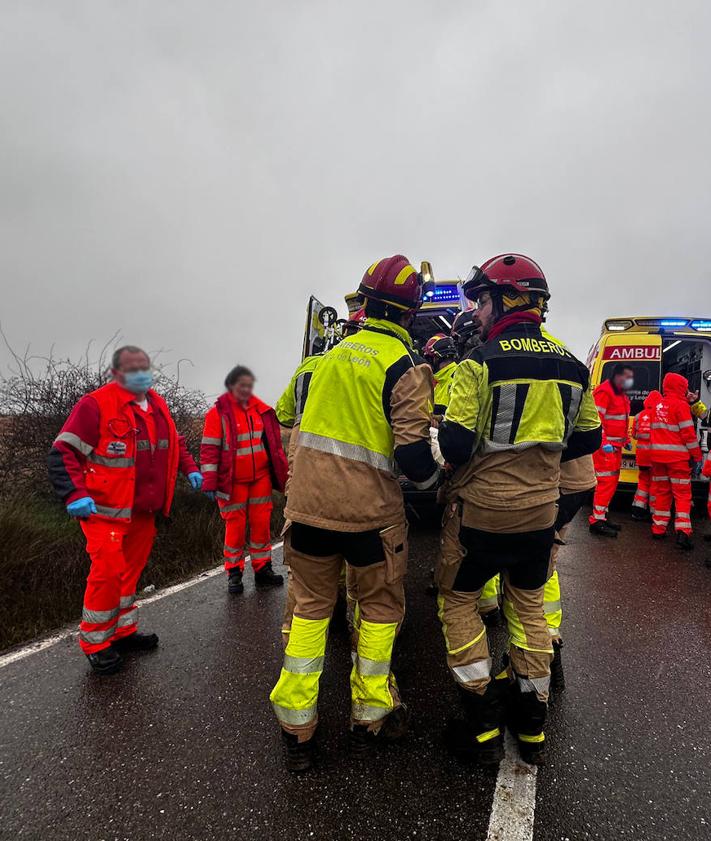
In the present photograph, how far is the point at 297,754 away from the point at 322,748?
18 cm

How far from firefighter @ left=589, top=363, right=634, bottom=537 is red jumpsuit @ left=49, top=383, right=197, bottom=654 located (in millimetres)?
5199

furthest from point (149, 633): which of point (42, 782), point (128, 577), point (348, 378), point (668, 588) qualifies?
point (668, 588)

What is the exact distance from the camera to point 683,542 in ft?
16.6

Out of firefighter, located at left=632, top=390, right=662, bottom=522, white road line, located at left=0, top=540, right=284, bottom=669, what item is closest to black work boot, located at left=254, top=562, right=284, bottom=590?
white road line, located at left=0, top=540, right=284, bottom=669

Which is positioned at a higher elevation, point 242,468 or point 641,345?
point 641,345

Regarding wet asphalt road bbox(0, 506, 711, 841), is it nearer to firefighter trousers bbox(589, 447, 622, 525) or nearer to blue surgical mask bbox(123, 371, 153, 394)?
blue surgical mask bbox(123, 371, 153, 394)

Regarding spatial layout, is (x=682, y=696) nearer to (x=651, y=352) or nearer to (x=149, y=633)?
(x=149, y=633)

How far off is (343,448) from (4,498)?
192 inches

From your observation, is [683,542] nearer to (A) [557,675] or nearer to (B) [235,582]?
(A) [557,675]

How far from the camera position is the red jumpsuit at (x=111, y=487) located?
8.82ft

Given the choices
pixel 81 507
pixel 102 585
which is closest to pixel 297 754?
pixel 102 585

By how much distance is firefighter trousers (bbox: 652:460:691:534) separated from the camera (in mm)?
5227

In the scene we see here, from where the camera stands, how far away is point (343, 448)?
2.01 m

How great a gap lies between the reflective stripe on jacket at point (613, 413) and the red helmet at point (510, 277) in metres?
4.32
